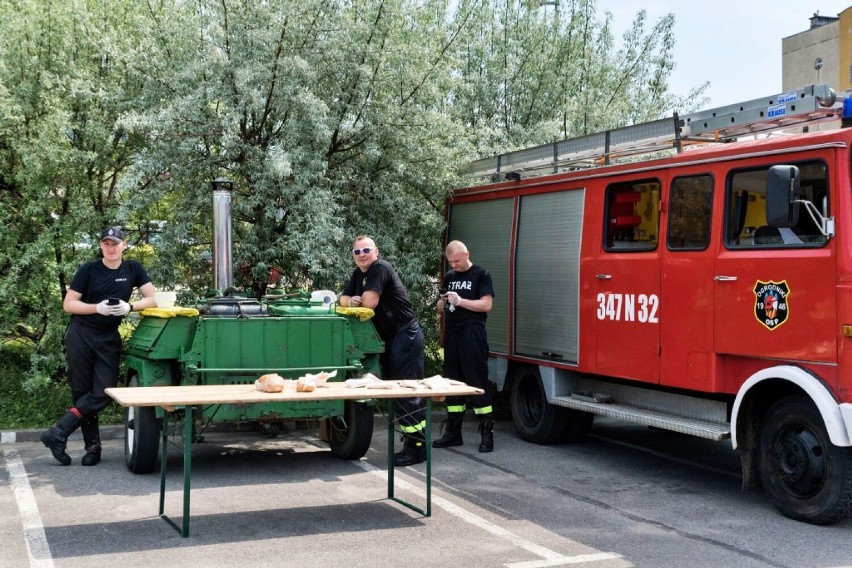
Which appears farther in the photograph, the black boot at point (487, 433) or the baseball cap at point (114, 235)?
the black boot at point (487, 433)

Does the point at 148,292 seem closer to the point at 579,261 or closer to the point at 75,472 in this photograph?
the point at 75,472

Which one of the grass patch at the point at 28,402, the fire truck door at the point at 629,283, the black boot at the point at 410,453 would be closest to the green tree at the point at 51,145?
the grass patch at the point at 28,402

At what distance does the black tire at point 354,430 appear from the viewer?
26.1 feet

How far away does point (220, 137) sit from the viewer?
31.2 ft

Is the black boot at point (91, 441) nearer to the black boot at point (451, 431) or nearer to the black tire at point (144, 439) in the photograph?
the black tire at point (144, 439)

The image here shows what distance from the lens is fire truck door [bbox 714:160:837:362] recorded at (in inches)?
242

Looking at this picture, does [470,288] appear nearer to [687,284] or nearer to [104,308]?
[687,284]

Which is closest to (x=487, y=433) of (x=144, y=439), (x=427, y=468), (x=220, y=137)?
(x=427, y=468)

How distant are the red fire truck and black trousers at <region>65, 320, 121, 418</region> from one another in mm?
3900

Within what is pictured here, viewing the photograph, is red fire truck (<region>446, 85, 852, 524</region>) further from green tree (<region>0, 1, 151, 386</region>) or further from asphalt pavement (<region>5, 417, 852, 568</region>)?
green tree (<region>0, 1, 151, 386</region>)

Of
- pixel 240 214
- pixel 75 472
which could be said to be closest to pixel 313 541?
pixel 75 472

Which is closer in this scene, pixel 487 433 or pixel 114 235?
pixel 114 235

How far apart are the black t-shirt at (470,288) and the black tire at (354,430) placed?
142cm

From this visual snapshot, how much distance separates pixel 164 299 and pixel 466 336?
2791mm
